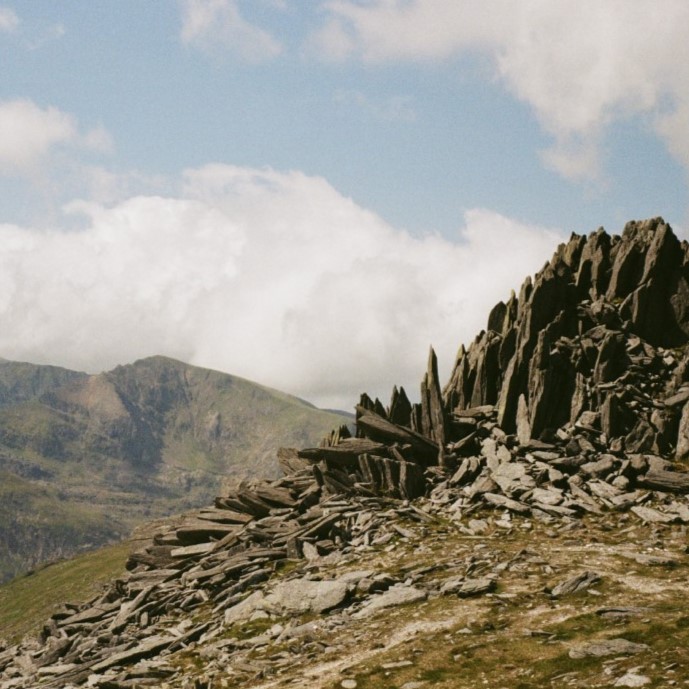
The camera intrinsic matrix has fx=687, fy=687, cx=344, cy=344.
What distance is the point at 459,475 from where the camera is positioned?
5619cm

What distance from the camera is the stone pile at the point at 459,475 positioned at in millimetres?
39094

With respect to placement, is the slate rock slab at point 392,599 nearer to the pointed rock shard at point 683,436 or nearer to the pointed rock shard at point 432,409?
the pointed rock shard at point 432,409

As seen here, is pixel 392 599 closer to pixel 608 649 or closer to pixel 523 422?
pixel 608 649

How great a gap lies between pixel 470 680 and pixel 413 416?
3986 centimetres

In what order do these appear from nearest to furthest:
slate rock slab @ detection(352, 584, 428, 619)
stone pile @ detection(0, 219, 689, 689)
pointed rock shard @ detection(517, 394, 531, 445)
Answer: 1. slate rock slab @ detection(352, 584, 428, 619)
2. stone pile @ detection(0, 219, 689, 689)
3. pointed rock shard @ detection(517, 394, 531, 445)

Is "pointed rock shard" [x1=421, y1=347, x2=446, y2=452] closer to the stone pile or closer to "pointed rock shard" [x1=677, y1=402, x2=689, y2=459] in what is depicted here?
the stone pile

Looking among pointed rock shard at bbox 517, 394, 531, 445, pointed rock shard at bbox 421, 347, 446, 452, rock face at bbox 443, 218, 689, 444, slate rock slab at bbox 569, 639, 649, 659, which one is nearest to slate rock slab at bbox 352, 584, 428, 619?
slate rock slab at bbox 569, 639, 649, 659

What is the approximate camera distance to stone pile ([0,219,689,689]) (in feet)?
128

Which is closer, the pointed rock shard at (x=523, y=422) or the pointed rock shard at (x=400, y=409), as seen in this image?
the pointed rock shard at (x=523, y=422)

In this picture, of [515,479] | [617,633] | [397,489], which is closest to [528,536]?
[515,479]

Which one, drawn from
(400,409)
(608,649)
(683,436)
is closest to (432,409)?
(400,409)

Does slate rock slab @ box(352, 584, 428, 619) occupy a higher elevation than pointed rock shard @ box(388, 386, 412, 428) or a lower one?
lower

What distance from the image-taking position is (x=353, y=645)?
1257 inches

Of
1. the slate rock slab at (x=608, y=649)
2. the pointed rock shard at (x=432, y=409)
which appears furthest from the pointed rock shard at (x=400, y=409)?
the slate rock slab at (x=608, y=649)
